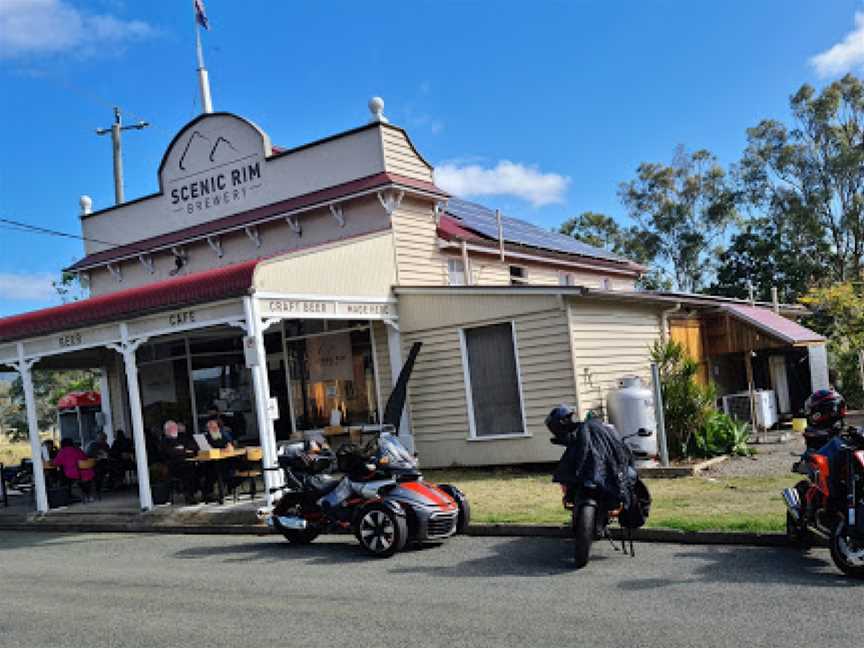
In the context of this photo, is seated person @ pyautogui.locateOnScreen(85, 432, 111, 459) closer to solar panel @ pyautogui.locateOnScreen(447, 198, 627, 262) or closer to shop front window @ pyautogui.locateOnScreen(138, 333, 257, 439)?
shop front window @ pyautogui.locateOnScreen(138, 333, 257, 439)

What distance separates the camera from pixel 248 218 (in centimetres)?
1830

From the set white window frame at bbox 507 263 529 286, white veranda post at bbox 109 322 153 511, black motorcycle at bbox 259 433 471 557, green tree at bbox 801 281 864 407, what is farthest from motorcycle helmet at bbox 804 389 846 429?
green tree at bbox 801 281 864 407

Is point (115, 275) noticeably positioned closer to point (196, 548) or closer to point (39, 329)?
point (39, 329)

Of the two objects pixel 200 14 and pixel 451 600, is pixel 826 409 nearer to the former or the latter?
pixel 451 600

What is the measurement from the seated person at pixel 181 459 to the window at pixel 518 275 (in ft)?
34.3

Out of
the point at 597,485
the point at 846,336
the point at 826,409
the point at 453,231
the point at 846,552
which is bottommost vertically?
the point at 846,552

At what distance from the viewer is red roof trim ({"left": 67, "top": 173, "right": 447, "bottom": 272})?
16.9 metres

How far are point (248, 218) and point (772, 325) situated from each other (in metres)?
11.6

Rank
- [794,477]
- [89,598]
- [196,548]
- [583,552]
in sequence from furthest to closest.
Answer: [794,477]
[196,548]
[89,598]
[583,552]

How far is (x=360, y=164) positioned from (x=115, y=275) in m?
7.81

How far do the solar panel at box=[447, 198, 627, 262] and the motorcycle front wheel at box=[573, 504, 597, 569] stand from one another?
1309 centimetres

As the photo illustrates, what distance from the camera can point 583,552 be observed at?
24.4 feet

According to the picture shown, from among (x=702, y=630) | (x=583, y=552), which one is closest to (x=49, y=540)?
(x=583, y=552)

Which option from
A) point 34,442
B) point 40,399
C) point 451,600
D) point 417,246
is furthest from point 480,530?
point 40,399
